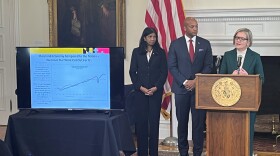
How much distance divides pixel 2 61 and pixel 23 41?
491 millimetres

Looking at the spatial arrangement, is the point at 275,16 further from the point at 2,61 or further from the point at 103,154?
the point at 2,61

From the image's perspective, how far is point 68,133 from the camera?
3.56 metres

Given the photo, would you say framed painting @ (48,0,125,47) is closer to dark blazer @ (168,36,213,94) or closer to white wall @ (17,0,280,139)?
white wall @ (17,0,280,139)

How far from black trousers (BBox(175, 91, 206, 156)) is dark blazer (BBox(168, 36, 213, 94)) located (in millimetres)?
88

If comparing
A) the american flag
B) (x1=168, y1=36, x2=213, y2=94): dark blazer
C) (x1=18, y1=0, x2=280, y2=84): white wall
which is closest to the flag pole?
the american flag

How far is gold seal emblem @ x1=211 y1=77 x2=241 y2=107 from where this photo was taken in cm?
379

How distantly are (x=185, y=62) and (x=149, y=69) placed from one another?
0.37 meters

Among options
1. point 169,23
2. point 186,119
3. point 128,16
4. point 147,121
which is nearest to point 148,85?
point 147,121

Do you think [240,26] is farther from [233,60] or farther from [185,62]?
[233,60]

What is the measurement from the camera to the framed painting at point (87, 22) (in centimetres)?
635

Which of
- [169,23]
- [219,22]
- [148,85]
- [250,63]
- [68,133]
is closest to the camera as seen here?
[68,133]

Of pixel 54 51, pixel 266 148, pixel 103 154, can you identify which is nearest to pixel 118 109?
pixel 103 154

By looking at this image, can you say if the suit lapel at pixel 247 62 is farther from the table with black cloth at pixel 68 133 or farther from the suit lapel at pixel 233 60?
the table with black cloth at pixel 68 133

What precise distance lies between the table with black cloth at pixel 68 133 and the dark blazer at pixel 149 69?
92cm
